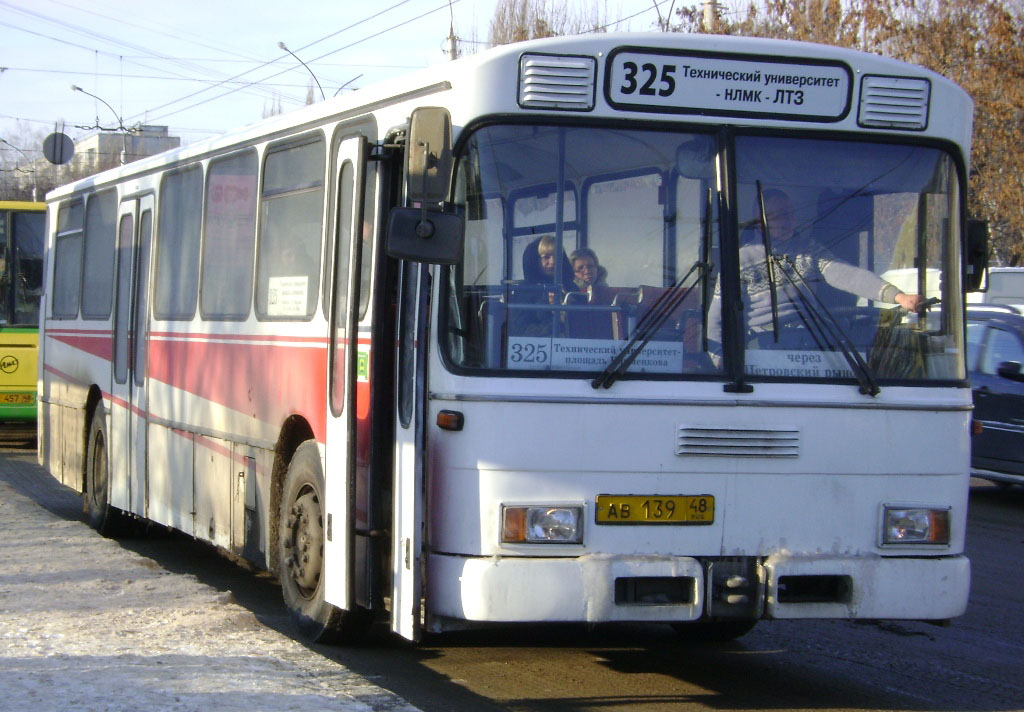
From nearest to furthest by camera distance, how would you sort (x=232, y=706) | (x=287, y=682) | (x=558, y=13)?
1. (x=232, y=706)
2. (x=287, y=682)
3. (x=558, y=13)

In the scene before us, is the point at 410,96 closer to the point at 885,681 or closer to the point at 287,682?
the point at 287,682

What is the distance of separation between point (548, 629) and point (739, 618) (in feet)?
7.82

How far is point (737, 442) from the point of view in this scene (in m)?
6.39

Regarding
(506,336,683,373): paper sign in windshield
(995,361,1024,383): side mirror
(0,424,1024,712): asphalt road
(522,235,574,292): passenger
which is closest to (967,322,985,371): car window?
(995,361,1024,383): side mirror

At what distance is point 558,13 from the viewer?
1622 inches

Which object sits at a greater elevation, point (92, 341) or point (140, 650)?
point (92, 341)

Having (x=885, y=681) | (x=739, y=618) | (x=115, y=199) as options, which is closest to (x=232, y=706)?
(x=739, y=618)

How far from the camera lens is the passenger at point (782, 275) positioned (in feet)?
21.2

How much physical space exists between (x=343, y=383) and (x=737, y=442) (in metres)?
2.07

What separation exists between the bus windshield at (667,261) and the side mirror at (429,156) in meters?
0.20

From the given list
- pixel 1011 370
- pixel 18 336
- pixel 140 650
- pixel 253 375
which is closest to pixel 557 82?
pixel 253 375

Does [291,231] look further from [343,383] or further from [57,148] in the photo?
[57,148]

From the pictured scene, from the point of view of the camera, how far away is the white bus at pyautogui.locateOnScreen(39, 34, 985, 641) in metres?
6.24

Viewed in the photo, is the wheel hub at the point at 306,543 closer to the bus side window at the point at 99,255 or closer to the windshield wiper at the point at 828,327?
the windshield wiper at the point at 828,327
